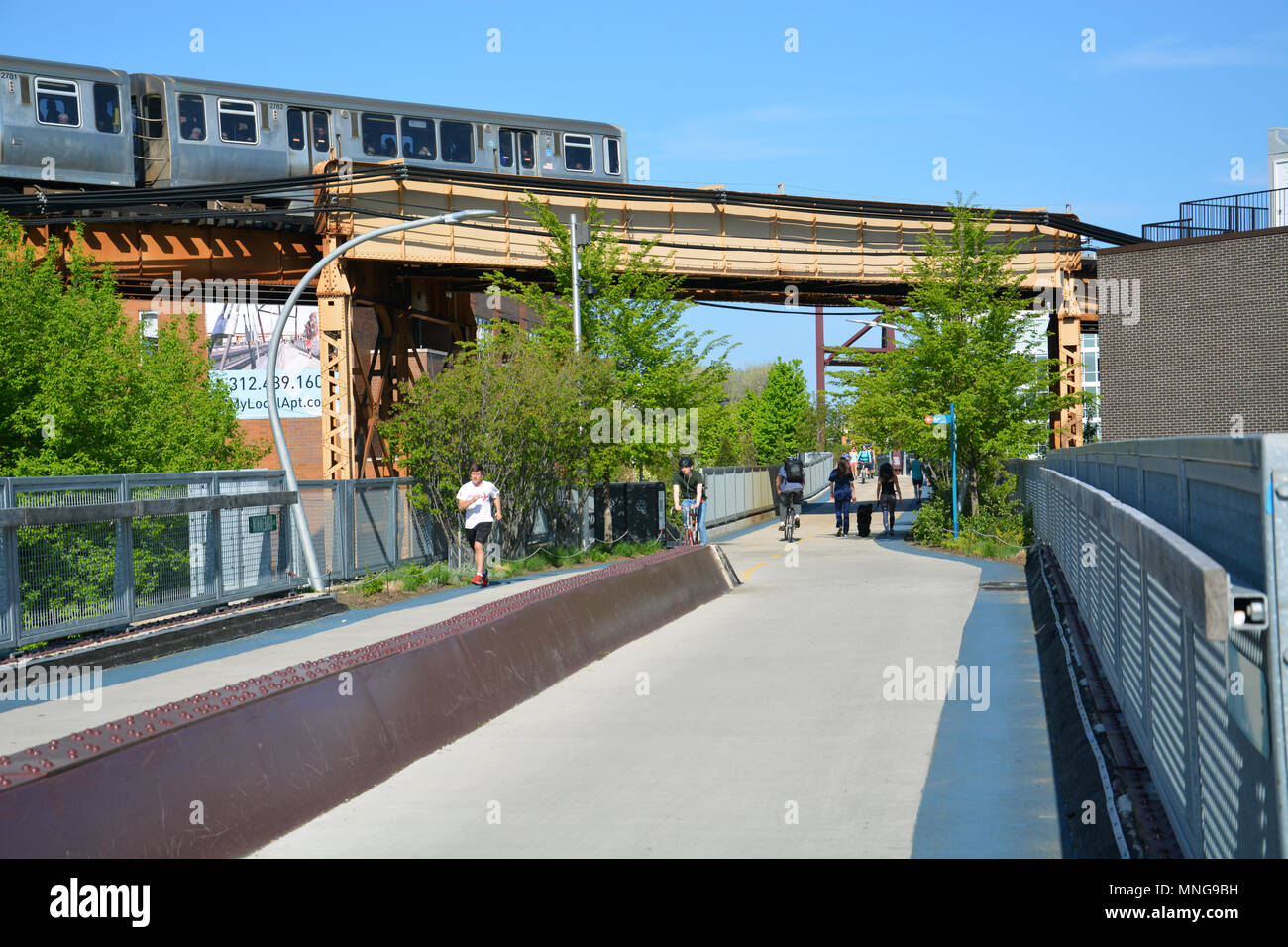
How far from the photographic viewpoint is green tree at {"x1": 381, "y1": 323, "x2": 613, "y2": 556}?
2458 cm

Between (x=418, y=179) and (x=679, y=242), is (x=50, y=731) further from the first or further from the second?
(x=679, y=242)

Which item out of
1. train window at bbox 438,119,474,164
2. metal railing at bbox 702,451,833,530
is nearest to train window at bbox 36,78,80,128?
train window at bbox 438,119,474,164

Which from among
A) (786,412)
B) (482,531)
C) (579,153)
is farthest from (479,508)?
(786,412)

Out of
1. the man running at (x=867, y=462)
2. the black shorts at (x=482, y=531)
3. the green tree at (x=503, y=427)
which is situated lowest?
the man running at (x=867, y=462)

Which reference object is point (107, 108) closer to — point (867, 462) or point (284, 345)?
point (284, 345)

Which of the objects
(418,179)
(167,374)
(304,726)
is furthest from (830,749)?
(418,179)

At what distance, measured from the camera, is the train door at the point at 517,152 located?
111 ft

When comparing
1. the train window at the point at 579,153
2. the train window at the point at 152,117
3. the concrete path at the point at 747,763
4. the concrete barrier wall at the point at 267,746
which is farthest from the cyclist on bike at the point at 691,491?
the concrete barrier wall at the point at 267,746

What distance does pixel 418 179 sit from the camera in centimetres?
2975

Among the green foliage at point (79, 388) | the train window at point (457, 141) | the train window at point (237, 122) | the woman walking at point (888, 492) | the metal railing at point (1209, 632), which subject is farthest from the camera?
the woman walking at point (888, 492)

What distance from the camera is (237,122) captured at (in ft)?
99.8

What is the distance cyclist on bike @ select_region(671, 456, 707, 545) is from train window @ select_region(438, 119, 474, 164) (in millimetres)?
10400

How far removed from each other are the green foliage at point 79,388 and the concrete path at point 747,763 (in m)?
11.8

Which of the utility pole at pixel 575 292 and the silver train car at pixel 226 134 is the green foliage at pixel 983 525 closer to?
the utility pole at pixel 575 292
